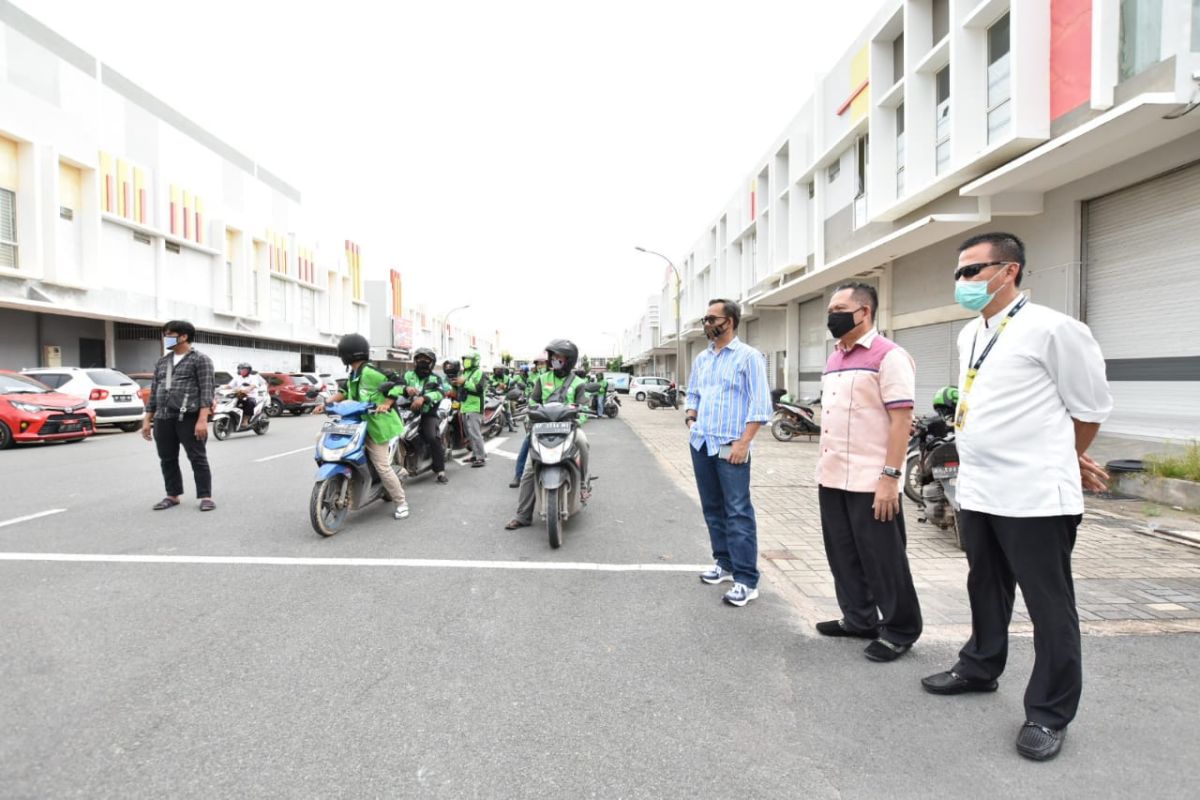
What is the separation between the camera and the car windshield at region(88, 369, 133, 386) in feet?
47.5

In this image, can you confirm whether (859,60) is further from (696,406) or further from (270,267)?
(270,267)

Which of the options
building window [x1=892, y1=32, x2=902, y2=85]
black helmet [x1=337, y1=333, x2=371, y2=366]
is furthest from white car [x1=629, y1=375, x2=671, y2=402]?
black helmet [x1=337, y1=333, x2=371, y2=366]

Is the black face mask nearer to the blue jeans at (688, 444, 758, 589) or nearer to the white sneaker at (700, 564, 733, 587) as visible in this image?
the blue jeans at (688, 444, 758, 589)

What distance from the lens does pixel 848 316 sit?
3199 millimetres

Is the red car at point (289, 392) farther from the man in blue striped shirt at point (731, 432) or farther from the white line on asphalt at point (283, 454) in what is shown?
the man in blue striped shirt at point (731, 432)

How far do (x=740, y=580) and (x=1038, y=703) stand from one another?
170cm

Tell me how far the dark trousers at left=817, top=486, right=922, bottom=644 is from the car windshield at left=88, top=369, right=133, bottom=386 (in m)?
16.9

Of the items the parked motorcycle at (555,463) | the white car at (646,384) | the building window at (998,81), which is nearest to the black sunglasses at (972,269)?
the parked motorcycle at (555,463)

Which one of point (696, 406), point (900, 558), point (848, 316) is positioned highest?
point (848, 316)

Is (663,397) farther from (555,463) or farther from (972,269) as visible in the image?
(972,269)

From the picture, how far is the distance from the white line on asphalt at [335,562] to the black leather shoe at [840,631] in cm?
124

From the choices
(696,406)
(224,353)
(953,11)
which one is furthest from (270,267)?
(696,406)

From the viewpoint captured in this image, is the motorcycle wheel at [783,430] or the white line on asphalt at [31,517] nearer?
the white line on asphalt at [31,517]

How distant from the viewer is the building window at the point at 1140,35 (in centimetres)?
716
